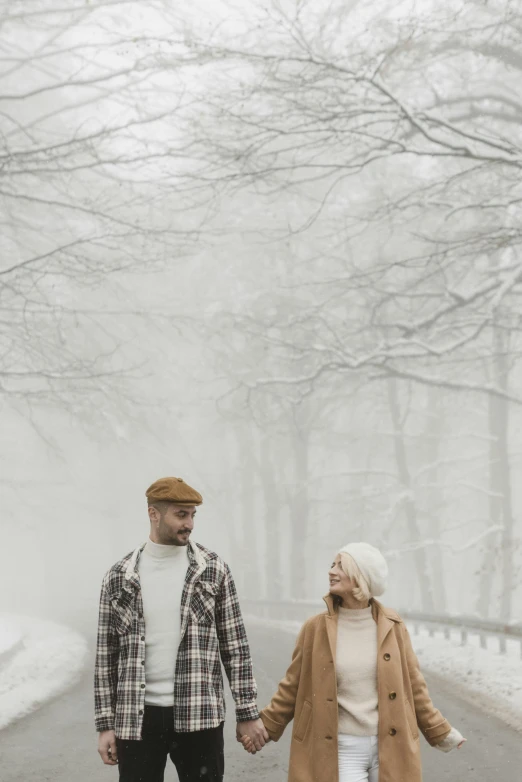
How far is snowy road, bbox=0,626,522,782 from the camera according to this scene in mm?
7898

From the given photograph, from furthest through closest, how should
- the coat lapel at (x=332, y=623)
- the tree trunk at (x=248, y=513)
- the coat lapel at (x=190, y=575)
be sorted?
the tree trunk at (x=248, y=513)
the coat lapel at (x=190, y=575)
the coat lapel at (x=332, y=623)

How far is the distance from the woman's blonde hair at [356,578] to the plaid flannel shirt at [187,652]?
0.68 metres

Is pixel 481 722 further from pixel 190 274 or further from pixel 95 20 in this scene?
pixel 190 274

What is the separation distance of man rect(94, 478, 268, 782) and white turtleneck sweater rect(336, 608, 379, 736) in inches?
21.7

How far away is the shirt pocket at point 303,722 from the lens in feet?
14.4

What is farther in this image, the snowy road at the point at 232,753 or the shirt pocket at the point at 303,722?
the snowy road at the point at 232,753

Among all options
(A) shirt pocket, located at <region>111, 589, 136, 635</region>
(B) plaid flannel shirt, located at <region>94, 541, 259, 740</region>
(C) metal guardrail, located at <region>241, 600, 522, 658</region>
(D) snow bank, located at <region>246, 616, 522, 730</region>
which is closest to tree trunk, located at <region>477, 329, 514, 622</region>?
(C) metal guardrail, located at <region>241, 600, 522, 658</region>

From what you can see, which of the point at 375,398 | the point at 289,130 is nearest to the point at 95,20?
the point at 289,130

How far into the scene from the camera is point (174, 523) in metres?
4.58

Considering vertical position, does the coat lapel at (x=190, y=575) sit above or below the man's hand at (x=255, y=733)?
above

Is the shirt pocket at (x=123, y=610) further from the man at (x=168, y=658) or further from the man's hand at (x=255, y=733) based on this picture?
the man's hand at (x=255, y=733)

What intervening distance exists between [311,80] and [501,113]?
5.32 meters

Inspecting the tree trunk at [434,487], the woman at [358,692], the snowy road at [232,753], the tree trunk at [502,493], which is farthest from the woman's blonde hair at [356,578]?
the tree trunk at [434,487]

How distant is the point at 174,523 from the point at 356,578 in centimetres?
87
